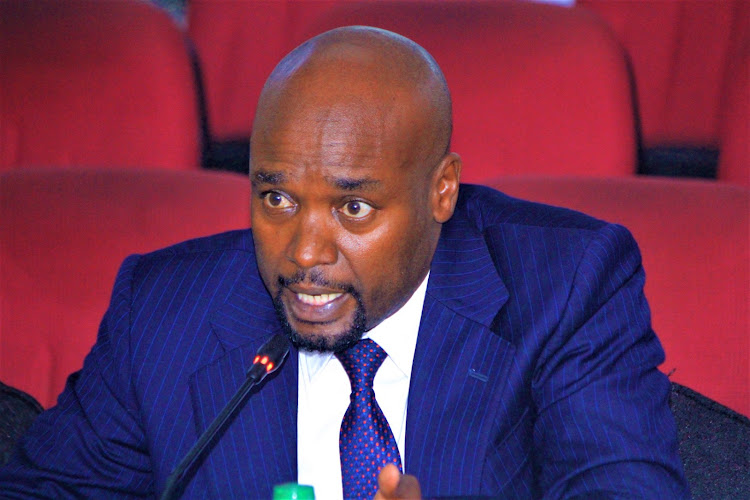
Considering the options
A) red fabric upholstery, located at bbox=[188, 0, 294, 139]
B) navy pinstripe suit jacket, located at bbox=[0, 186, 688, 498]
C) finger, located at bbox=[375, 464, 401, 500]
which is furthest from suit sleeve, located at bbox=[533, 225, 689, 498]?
red fabric upholstery, located at bbox=[188, 0, 294, 139]

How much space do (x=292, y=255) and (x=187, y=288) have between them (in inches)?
12.2

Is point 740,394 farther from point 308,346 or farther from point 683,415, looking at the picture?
point 308,346

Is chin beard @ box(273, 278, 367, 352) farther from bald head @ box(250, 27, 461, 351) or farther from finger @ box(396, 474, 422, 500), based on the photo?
finger @ box(396, 474, 422, 500)

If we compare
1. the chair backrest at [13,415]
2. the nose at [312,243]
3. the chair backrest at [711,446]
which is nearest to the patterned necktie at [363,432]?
the nose at [312,243]

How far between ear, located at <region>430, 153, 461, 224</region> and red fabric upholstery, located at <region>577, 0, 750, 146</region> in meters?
0.99

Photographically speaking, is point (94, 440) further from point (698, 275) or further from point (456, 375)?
point (698, 275)

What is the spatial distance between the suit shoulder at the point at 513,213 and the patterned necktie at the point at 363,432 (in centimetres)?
28

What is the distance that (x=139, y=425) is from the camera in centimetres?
146

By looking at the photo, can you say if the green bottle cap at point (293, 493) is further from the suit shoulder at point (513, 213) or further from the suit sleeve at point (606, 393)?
the suit shoulder at point (513, 213)

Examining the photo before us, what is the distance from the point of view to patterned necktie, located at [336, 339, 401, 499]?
138 centimetres

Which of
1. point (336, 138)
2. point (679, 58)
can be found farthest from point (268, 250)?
point (679, 58)

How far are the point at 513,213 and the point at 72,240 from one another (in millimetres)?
812

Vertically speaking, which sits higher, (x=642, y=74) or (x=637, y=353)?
(x=642, y=74)

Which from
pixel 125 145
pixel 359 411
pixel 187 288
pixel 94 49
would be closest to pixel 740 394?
pixel 359 411
